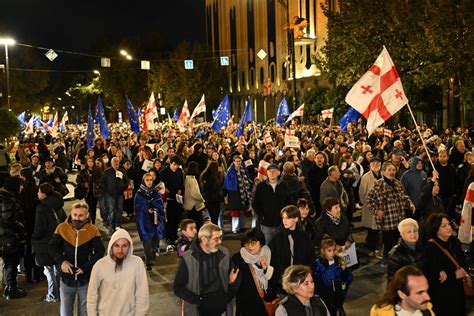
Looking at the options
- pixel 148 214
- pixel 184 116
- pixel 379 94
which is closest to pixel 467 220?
pixel 379 94

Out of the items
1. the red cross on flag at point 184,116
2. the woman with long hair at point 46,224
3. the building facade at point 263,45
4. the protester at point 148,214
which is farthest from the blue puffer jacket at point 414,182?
the building facade at point 263,45

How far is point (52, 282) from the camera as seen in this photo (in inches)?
333

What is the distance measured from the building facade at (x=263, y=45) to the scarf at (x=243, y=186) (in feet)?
110

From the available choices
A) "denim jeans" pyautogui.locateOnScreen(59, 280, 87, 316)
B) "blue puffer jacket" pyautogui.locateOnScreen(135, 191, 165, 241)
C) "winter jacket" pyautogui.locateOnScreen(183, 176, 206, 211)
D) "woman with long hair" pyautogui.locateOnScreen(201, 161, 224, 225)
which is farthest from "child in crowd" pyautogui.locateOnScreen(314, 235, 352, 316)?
"woman with long hair" pyautogui.locateOnScreen(201, 161, 224, 225)

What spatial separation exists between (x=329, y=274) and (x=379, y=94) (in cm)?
449

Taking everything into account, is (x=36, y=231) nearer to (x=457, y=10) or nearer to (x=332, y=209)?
(x=332, y=209)

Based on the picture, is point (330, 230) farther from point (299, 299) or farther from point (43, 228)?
point (43, 228)

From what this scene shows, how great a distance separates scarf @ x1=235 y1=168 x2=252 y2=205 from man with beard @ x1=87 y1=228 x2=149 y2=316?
7.19m

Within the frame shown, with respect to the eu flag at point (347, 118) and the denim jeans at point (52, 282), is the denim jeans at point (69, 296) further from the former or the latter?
the eu flag at point (347, 118)

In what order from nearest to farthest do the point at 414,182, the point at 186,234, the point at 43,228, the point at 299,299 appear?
1. the point at 299,299
2. the point at 186,234
3. the point at 43,228
4. the point at 414,182

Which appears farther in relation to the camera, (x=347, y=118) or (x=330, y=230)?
(x=347, y=118)

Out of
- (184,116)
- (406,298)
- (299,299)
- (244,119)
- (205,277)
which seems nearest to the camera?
(406,298)

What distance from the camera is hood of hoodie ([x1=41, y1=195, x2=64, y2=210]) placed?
26.7 ft

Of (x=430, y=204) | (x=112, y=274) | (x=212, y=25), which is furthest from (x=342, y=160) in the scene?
(x=212, y=25)
